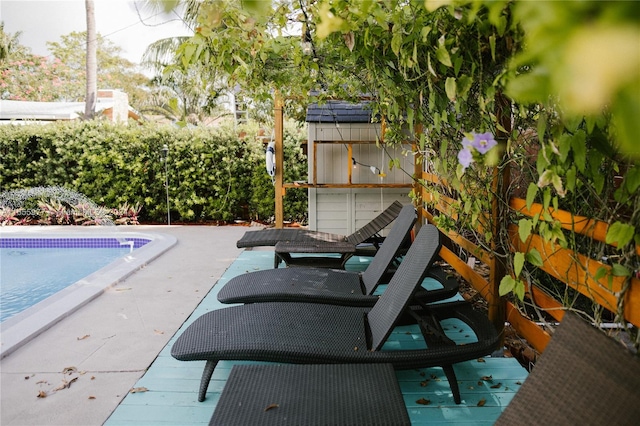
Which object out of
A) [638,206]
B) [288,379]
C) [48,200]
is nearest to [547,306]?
[638,206]

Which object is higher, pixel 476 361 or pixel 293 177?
pixel 293 177

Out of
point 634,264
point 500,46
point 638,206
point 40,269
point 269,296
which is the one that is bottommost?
point 40,269

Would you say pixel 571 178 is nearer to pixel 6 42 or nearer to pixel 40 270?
pixel 40 270

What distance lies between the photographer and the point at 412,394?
3021mm

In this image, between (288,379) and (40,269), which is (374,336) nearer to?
(288,379)

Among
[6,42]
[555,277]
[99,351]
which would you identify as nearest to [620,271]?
[555,277]

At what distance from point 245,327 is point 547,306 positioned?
1.77 meters

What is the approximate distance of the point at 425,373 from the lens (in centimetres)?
331

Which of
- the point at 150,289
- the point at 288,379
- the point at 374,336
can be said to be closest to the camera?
the point at 288,379

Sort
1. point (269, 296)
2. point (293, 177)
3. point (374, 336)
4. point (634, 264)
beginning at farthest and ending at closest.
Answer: point (293, 177) → point (269, 296) → point (374, 336) → point (634, 264)

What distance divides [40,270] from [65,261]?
0.58m

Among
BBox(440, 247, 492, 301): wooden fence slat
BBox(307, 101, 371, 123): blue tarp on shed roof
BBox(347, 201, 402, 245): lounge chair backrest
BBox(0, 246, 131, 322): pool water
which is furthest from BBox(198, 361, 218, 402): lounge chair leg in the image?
BBox(307, 101, 371, 123): blue tarp on shed roof

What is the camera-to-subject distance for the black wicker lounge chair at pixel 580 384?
142 cm

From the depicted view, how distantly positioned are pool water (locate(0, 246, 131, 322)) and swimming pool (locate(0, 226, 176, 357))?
11mm
